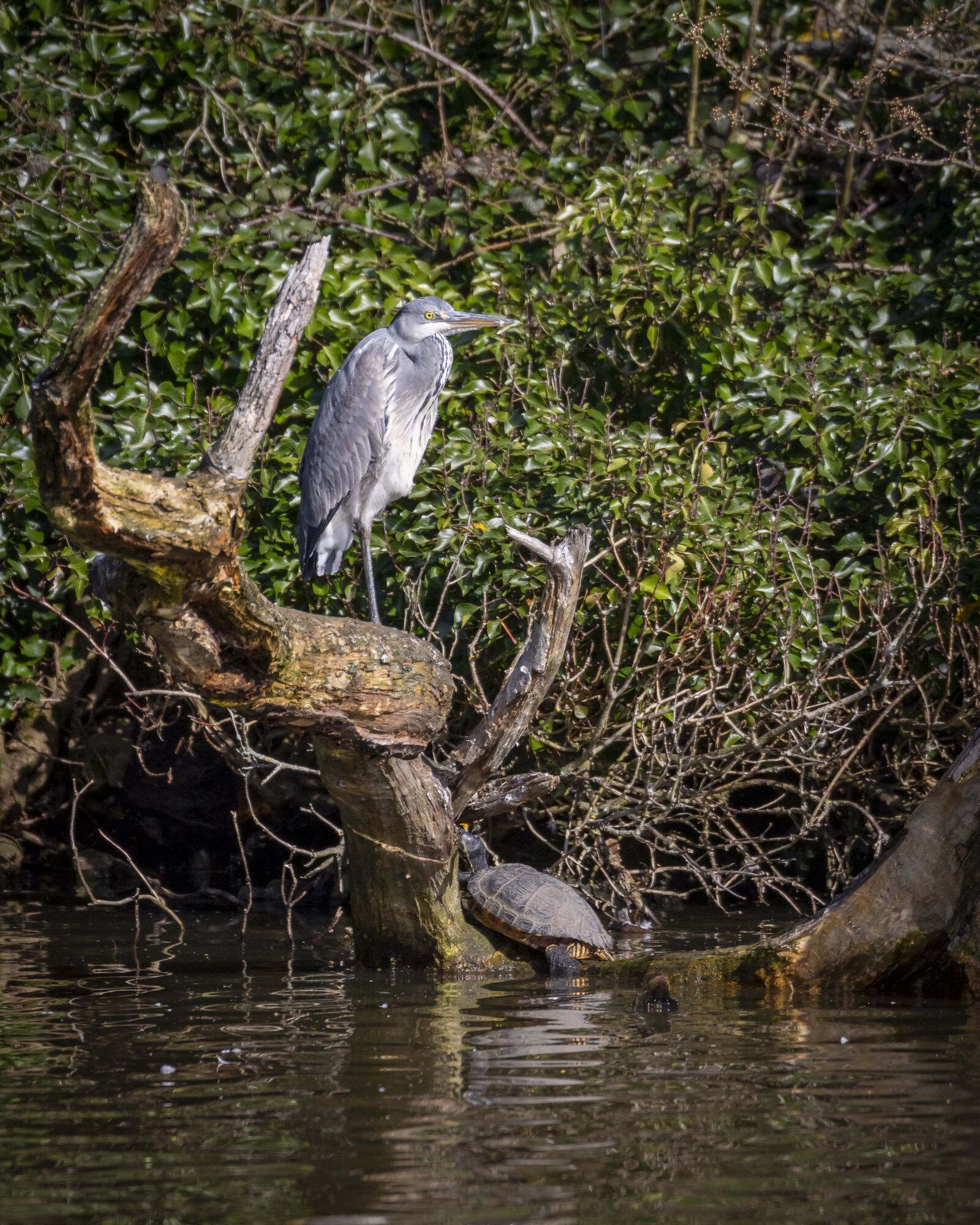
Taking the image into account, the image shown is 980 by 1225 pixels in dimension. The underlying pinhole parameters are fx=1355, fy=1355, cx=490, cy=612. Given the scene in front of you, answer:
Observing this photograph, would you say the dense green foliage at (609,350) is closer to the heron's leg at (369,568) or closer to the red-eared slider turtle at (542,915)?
the heron's leg at (369,568)

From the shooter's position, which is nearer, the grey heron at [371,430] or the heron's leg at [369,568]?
the heron's leg at [369,568]

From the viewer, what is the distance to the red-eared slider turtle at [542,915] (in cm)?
555

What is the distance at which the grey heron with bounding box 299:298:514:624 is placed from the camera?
6.48m

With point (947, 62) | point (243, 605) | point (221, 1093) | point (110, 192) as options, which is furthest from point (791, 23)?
point (221, 1093)

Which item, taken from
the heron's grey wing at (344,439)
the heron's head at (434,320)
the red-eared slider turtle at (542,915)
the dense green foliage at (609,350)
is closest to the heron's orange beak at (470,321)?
the heron's head at (434,320)

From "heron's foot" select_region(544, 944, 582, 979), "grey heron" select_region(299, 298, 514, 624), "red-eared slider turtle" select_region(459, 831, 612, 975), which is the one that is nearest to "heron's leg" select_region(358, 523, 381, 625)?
"grey heron" select_region(299, 298, 514, 624)

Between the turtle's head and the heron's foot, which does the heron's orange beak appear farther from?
the heron's foot

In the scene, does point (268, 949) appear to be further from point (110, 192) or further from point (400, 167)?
point (400, 167)

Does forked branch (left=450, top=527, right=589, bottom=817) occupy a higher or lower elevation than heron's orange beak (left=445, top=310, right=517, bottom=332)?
lower

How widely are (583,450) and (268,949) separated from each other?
9.50ft

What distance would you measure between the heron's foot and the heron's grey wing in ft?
7.18

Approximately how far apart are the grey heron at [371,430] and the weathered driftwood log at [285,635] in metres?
1.59

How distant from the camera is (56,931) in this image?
6.72 metres

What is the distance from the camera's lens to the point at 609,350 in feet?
25.2
